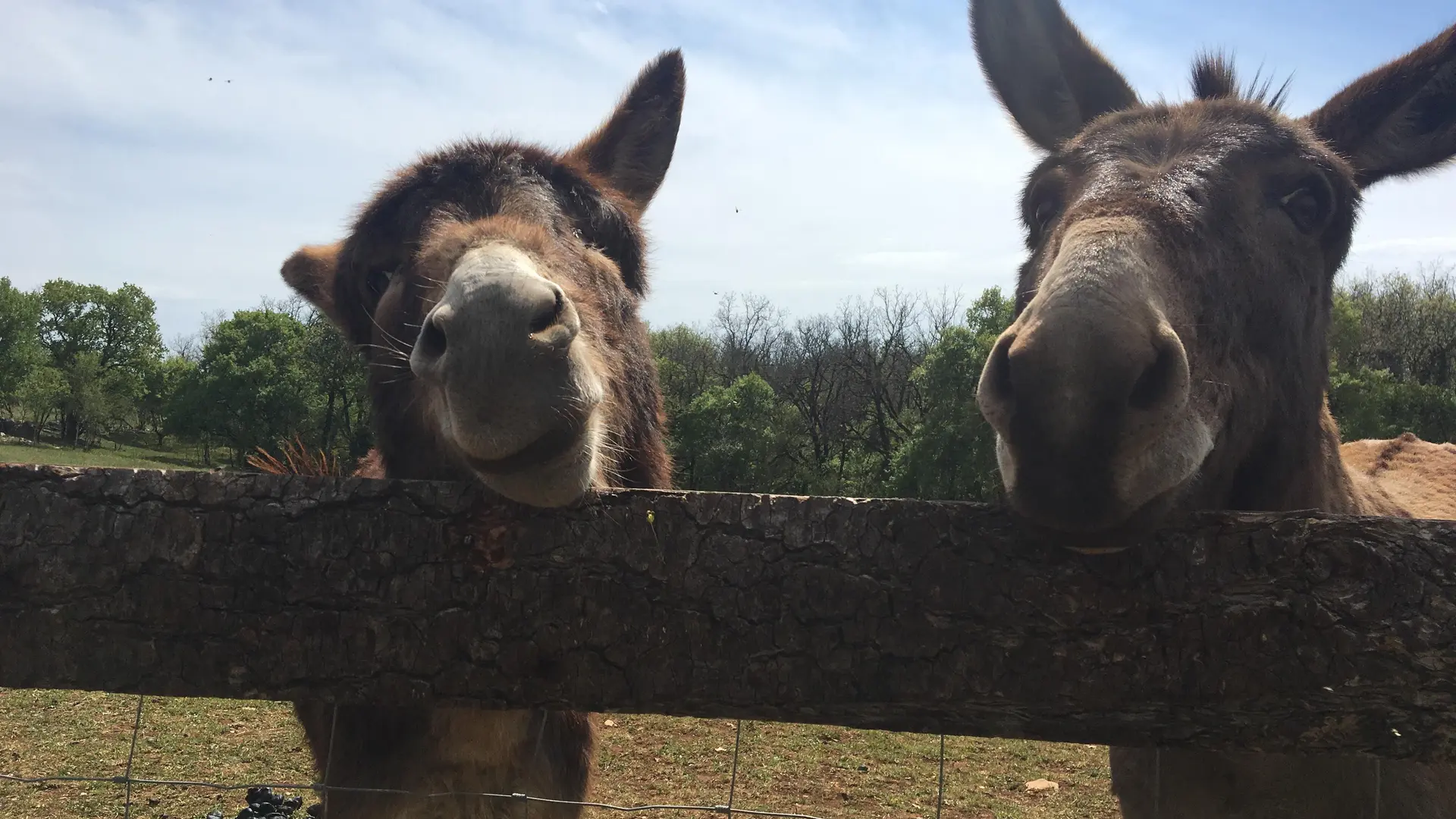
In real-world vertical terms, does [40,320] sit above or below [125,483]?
above

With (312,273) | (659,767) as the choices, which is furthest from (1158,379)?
(659,767)

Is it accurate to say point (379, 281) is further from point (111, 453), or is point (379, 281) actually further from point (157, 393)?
point (157, 393)

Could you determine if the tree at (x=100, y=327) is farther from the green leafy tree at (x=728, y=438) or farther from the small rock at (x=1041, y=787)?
the small rock at (x=1041, y=787)

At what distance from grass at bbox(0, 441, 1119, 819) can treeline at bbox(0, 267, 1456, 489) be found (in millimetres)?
5045

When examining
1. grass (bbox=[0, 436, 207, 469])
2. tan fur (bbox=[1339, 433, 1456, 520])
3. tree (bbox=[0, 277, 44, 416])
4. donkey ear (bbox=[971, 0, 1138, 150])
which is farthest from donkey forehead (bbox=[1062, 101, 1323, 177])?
tree (bbox=[0, 277, 44, 416])

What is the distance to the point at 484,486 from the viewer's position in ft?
6.32

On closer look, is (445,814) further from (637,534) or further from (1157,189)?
(1157,189)

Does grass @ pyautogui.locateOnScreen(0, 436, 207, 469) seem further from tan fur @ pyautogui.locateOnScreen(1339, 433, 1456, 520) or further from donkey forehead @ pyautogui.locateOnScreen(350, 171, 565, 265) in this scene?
tan fur @ pyautogui.locateOnScreen(1339, 433, 1456, 520)

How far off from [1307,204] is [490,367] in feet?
8.99

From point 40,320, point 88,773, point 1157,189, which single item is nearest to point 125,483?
point 1157,189

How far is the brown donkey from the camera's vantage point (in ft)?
6.73

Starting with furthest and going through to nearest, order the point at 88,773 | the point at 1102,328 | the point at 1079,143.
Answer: the point at 88,773 < the point at 1079,143 < the point at 1102,328

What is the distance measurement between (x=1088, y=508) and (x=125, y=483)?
202 centimetres

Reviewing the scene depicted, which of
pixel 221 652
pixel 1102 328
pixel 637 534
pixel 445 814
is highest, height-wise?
pixel 1102 328
